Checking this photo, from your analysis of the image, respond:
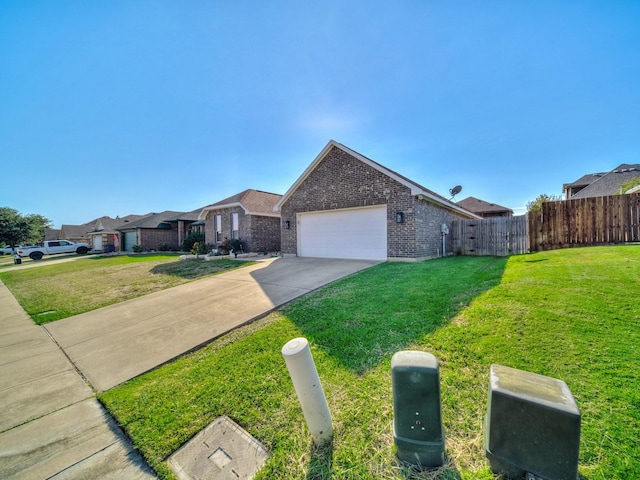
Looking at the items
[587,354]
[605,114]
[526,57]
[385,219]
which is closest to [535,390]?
[587,354]

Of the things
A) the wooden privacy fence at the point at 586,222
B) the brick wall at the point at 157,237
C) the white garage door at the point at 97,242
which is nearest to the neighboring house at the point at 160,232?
the brick wall at the point at 157,237

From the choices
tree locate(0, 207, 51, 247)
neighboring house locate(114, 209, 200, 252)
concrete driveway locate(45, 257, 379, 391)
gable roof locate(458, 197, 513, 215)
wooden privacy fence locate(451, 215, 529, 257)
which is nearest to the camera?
concrete driveway locate(45, 257, 379, 391)

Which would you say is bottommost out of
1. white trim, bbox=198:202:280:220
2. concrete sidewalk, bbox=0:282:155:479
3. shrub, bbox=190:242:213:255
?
concrete sidewalk, bbox=0:282:155:479

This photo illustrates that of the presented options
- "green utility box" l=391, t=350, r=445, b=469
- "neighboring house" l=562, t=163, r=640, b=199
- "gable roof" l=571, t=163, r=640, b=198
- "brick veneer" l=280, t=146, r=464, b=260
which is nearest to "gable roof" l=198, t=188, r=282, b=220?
"brick veneer" l=280, t=146, r=464, b=260

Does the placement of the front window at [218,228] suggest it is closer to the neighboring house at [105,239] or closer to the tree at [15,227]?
the neighboring house at [105,239]

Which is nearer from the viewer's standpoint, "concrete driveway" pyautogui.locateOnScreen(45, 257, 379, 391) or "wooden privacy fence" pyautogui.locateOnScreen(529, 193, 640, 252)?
"concrete driveway" pyautogui.locateOnScreen(45, 257, 379, 391)

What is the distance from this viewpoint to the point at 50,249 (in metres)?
28.0

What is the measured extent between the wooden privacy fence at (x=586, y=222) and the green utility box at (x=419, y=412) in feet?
41.2

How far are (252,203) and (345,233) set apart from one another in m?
8.28

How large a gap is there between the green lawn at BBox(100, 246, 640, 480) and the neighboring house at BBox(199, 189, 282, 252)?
12.3m

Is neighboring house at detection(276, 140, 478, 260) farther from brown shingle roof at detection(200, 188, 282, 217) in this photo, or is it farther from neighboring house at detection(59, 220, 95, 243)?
neighboring house at detection(59, 220, 95, 243)

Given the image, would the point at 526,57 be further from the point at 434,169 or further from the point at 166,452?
the point at 166,452

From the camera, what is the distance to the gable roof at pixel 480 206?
29.8 meters

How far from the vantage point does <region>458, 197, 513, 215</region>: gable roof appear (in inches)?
1174
